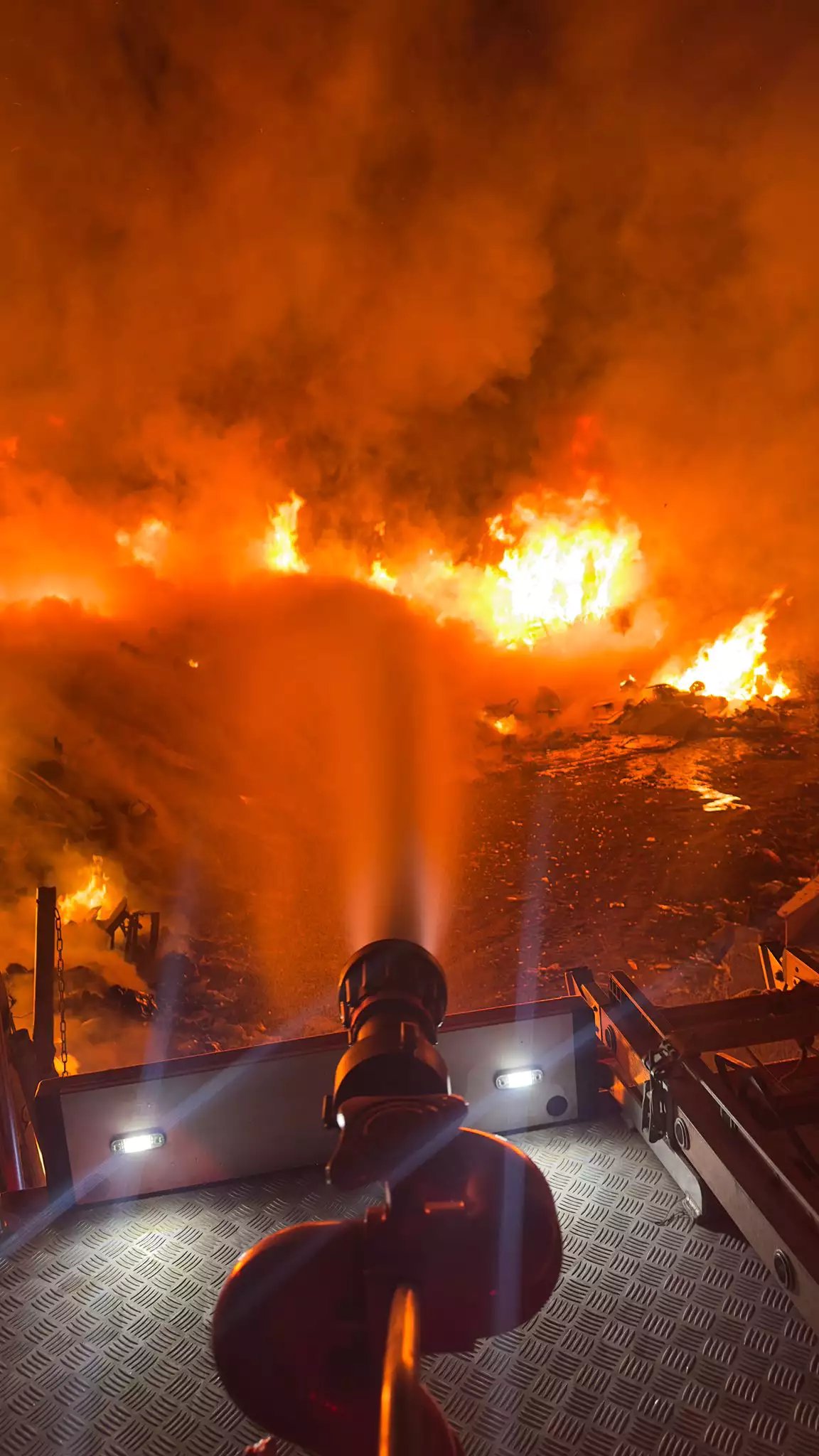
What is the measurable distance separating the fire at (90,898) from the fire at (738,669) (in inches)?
201

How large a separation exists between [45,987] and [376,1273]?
142 inches

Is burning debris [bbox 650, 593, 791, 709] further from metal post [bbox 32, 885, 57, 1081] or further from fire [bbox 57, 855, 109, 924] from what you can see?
metal post [bbox 32, 885, 57, 1081]

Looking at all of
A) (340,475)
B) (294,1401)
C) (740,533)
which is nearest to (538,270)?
(340,475)

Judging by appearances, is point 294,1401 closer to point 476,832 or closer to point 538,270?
point 476,832

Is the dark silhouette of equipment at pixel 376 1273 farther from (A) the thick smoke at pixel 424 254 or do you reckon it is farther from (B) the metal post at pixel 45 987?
(A) the thick smoke at pixel 424 254

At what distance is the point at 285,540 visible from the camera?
6441 mm

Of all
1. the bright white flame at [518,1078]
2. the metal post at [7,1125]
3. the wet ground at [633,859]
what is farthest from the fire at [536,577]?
the bright white flame at [518,1078]

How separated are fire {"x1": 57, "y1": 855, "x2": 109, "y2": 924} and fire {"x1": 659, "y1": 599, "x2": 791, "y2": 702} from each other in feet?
16.8

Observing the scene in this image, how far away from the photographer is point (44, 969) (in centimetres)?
391

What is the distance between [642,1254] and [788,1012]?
2.35 ft

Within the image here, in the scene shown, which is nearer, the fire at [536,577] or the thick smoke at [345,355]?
the thick smoke at [345,355]

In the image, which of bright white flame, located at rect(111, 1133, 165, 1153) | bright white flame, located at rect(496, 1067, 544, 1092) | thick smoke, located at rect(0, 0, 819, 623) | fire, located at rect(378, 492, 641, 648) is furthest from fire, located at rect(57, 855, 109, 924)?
bright white flame, located at rect(496, 1067, 544, 1092)

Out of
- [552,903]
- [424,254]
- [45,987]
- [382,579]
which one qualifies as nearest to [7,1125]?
[45,987]

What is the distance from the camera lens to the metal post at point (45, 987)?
3.76m
